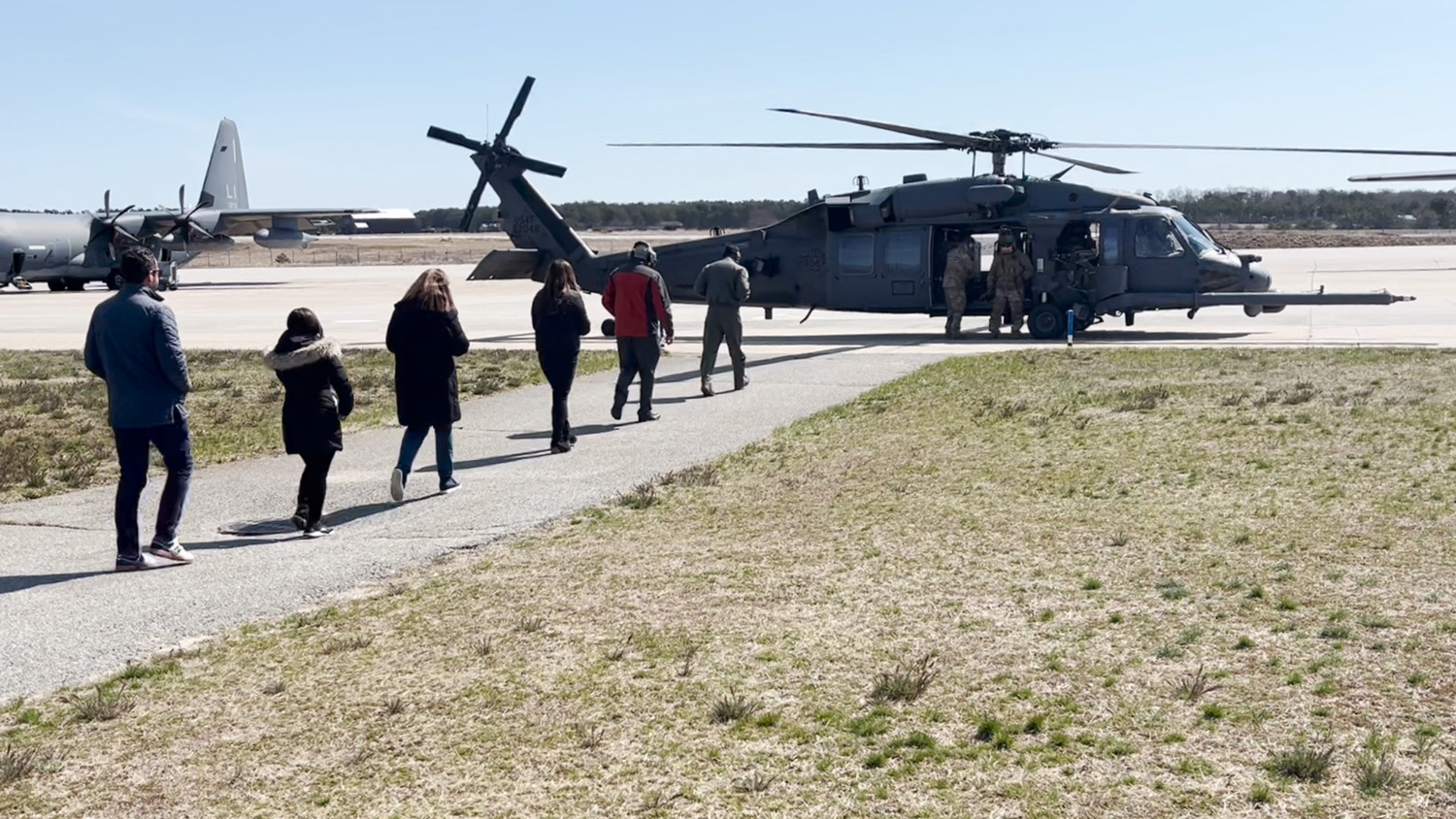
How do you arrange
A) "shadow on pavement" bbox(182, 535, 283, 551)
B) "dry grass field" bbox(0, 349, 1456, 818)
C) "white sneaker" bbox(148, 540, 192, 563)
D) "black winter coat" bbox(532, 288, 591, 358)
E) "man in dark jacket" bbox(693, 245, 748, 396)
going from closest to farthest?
"dry grass field" bbox(0, 349, 1456, 818) → "white sneaker" bbox(148, 540, 192, 563) → "shadow on pavement" bbox(182, 535, 283, 551) → "black winter coat" bbox(532, 288, 591, 358) → "man in dark jacket" bbox(693, 245, 748, 396)

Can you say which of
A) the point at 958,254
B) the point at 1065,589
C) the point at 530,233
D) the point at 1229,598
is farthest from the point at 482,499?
the point at 530,233

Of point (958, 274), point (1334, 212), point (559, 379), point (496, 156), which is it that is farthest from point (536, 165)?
A: point (1334, 212)

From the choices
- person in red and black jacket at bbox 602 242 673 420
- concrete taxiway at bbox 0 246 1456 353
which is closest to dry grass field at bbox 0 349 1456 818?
person in red and black jacket at bbox 602 242 673 420

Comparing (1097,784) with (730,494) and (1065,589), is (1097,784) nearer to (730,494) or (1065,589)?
(1065,589)

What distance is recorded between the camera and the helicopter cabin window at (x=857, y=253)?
2595cm

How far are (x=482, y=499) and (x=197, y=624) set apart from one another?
3548 mm

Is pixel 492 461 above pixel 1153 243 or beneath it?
beneath

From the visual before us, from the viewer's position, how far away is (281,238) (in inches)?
2135

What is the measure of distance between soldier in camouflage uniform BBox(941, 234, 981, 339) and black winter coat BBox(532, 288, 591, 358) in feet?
43.7

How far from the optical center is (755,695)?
6125 millimetres

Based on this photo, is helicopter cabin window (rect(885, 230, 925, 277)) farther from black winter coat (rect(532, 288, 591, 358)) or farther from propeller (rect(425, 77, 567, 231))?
black winter coat (rect(532, 288, 591, 358))

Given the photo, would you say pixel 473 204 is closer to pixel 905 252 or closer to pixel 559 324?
pixel 905 252

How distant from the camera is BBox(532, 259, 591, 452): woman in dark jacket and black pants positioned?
12.7 meters

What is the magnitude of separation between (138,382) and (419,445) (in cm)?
268
